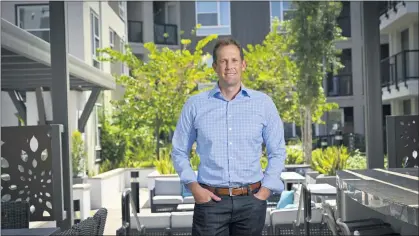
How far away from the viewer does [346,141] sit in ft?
73.6

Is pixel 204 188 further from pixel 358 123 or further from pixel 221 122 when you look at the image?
pixel 358 123

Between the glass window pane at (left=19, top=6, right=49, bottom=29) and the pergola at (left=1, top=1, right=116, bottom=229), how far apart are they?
2.19m

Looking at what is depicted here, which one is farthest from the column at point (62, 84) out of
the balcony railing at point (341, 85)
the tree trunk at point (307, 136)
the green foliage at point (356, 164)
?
the balcony railing at point (341, 85)

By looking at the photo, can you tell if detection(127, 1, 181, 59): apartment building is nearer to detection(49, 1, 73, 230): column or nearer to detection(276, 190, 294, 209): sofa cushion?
detection(276, 190, 294, 209): sofa cushion

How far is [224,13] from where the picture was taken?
25156 millimetres

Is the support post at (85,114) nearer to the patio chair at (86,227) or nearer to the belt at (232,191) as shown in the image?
the patio chair at (86,227)

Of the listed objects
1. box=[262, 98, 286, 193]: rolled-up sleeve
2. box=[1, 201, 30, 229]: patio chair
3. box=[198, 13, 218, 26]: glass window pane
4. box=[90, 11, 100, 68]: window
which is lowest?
box=[1, 201, 30, 229]: patio chair

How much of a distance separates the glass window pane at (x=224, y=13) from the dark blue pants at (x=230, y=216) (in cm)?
2243

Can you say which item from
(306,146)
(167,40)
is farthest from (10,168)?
(167,40)

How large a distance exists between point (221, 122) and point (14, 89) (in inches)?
369

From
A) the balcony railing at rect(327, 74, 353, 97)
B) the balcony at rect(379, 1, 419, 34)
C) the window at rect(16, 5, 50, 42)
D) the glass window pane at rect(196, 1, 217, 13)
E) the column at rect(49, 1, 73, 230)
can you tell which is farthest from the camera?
the balcony railing at rect(327, 74, 353, 97)

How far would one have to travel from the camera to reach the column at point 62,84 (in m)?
5.54

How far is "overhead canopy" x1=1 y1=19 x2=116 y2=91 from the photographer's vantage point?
6888mm

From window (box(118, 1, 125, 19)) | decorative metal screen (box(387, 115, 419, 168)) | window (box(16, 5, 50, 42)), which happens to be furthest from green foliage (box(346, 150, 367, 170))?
window (box(118, 1, 125, 19))
